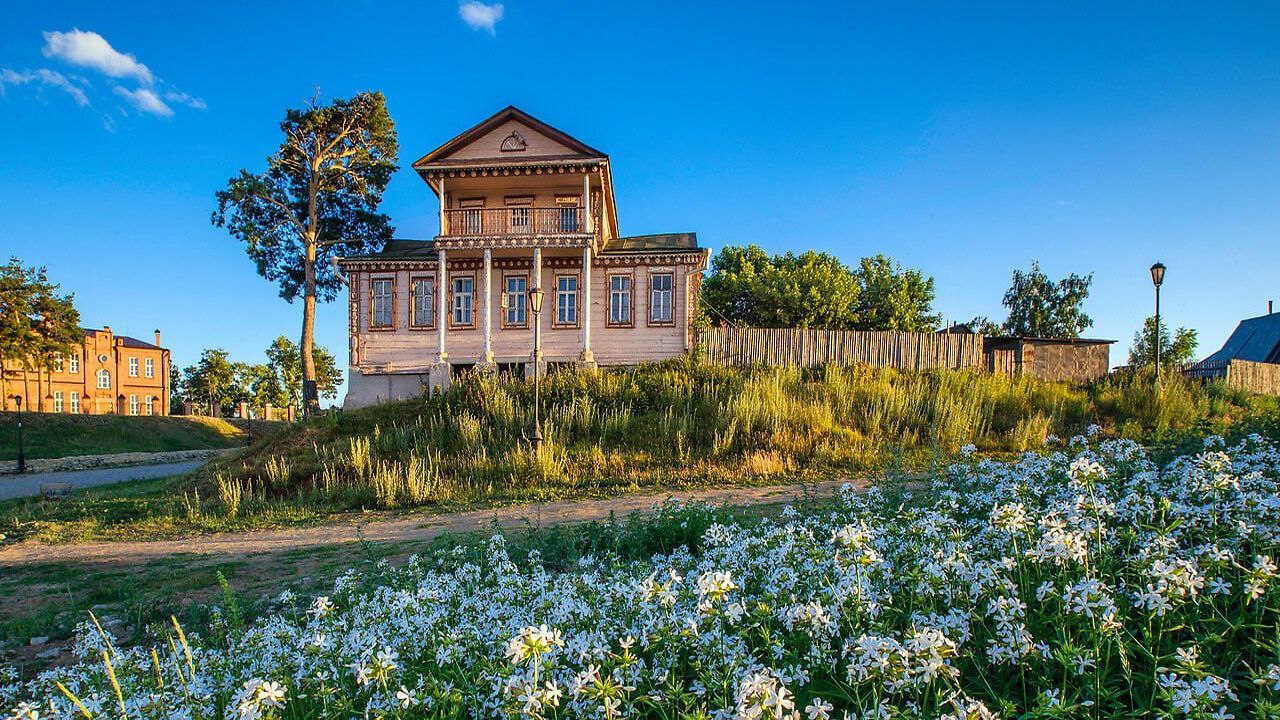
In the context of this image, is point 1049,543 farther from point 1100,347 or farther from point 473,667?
point 1100,347

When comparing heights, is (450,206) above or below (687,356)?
above

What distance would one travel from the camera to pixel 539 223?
71.5 ft

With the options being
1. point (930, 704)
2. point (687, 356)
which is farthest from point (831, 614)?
point (687, 356)

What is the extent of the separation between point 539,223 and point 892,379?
1304cm

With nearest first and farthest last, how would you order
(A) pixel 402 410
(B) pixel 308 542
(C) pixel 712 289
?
1. (B) pixel 308 542
2. (A) pixel 402 410
3. (C) pixel 712 289

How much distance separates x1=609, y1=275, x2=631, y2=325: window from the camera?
22.8 m

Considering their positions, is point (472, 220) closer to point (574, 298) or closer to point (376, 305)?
point (574, 298)

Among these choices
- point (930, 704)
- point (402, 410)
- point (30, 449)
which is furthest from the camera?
point (30, 449)

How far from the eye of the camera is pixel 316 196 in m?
27.7

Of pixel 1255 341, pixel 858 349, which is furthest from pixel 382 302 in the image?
pixel 1255 341

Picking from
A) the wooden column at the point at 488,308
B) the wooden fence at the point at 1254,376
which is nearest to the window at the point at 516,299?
the wooden column at the point at 488,308

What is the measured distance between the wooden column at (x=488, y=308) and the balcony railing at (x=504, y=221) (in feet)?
3.29

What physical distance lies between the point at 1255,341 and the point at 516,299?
54.5 m

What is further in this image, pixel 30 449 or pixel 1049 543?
pixel 30 449
